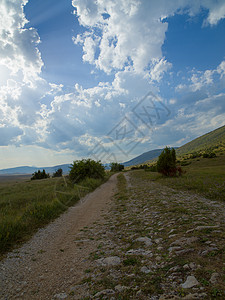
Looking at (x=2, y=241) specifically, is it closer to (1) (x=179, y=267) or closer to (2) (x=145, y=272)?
(2) (x=145, y=272)

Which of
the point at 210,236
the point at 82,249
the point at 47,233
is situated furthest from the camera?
the point at 47,233

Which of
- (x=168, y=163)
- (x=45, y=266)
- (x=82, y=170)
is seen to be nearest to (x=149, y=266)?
(x=45, y=266)

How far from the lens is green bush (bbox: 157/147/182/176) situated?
2472 cm

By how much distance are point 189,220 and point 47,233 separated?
5.58m

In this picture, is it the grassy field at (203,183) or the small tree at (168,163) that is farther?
the small tree at (168,163)

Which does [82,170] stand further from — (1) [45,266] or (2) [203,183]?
(1) [45,266]

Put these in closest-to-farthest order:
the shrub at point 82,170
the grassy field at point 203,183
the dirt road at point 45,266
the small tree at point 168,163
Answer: the dirt road at point 45,266, the grassy field at point 203,183, the small tree at point 168,163, the shrub at point 82,170

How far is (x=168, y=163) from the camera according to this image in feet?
81.3

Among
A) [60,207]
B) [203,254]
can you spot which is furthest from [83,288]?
[60,207]

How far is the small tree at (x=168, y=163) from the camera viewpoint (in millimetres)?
24719

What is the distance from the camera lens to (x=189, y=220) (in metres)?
5.07

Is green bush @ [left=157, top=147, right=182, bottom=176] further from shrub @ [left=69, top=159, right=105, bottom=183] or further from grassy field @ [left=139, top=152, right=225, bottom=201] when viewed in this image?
shrub @ [left=69, top=159, right=105, bottom=183]

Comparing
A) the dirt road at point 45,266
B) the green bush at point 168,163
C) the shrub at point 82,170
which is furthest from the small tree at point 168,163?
the dirt road at point 45,266

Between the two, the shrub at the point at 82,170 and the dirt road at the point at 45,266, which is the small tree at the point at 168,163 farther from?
the dirt road at the point at 45,266
